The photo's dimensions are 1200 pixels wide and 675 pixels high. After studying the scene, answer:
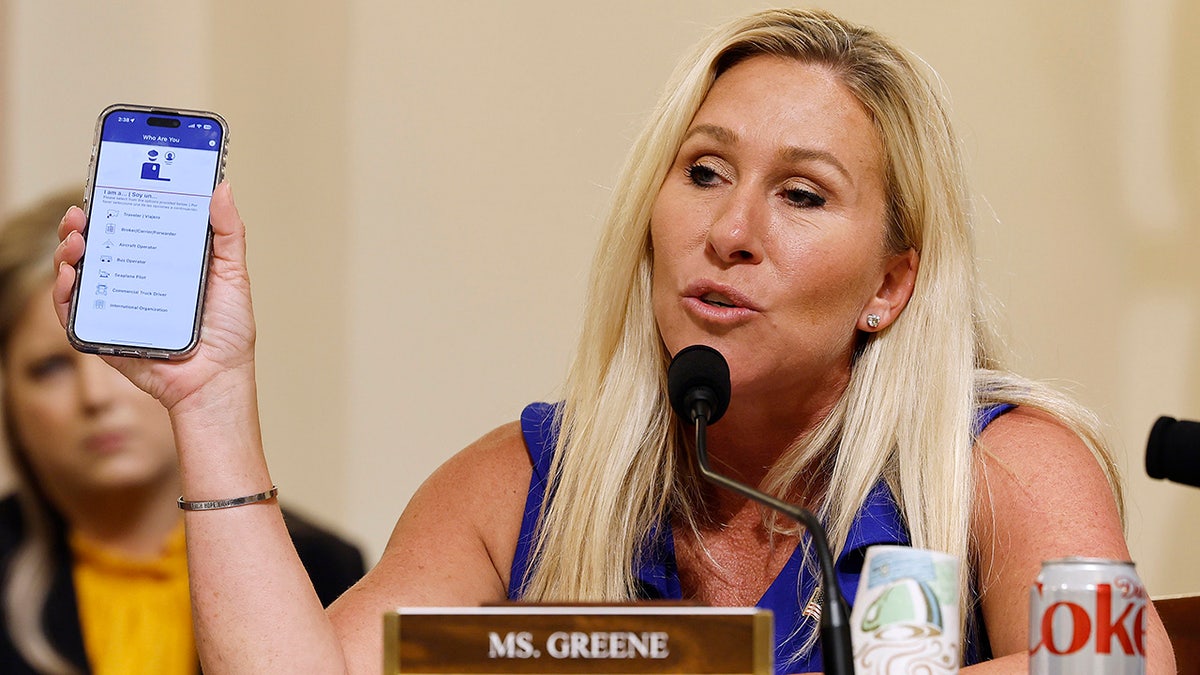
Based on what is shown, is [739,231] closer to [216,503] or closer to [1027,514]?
[1027,514]

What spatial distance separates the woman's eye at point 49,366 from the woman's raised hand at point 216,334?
0.96 metres

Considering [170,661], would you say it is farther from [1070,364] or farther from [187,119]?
[1070,364]

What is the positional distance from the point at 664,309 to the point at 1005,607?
45cm

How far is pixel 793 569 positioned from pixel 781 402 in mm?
192

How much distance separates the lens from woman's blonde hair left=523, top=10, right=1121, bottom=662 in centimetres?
148

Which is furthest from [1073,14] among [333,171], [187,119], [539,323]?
[187,119]

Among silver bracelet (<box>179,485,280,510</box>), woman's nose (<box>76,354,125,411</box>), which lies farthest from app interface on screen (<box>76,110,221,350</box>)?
woman's nose (<box>76,354,125,411</box>)

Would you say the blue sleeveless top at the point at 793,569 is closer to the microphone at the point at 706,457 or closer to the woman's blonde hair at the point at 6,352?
the microphone at the point at 706,457

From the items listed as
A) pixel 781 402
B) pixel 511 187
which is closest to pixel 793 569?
pixel 781 402

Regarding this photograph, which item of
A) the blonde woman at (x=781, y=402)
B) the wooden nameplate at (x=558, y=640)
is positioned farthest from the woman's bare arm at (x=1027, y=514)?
the wooden nameplate at (x=558, y=640)

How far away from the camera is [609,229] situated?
1.63 meters

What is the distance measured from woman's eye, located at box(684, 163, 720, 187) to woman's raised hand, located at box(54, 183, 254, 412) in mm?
522

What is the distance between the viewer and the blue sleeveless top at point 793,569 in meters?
1.38

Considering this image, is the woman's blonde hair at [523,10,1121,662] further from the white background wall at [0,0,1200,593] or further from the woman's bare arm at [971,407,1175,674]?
the white background wall at [0,0,1200,593]
